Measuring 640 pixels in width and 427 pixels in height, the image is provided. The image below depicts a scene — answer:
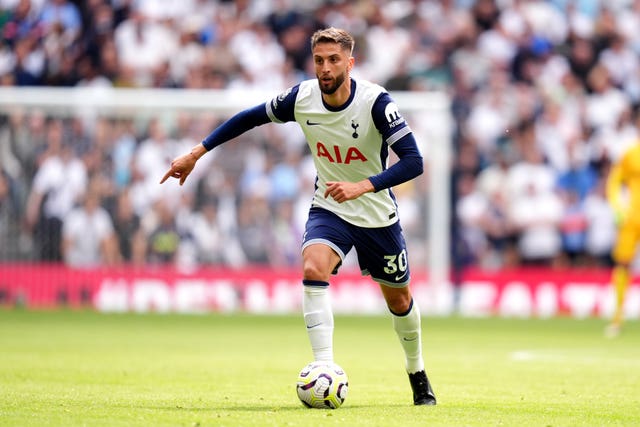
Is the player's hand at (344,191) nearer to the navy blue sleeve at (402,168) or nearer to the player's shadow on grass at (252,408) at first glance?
the navy blue sleeve at (402,168)

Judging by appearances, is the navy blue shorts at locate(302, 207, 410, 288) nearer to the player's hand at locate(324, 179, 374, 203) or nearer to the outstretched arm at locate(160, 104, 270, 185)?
the player's hand at locate(324, 179, 374, 203)

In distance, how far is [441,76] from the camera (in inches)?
1027

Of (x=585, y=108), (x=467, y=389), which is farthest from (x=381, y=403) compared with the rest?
(x=585, y=108)

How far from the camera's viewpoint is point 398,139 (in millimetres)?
8469

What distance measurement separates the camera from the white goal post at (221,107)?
23.3 meters

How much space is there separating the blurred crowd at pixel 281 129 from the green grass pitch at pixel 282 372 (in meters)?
2.44

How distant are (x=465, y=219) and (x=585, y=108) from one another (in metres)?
3.59

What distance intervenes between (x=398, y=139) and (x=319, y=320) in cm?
134

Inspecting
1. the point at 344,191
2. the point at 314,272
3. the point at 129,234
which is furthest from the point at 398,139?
the point at 129,234

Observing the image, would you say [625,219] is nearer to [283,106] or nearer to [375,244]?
[375,244]

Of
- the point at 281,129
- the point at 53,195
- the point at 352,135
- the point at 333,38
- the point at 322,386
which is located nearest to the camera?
the point at 322,386

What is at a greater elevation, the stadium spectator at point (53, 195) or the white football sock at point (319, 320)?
the stadium spectator at point (53, 195)

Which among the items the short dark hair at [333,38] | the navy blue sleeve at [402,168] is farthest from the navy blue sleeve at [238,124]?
the navy blue sleeve at [402,168]

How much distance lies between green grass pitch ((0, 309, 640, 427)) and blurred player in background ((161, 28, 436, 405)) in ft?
2.20
